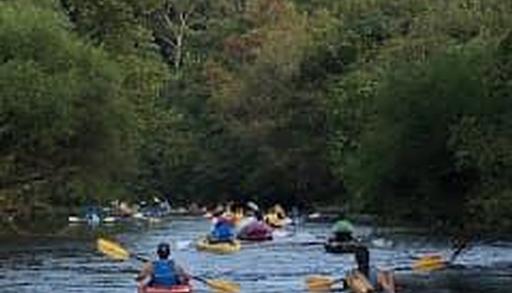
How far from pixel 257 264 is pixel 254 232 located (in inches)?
341

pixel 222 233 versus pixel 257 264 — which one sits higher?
pixel 222 233

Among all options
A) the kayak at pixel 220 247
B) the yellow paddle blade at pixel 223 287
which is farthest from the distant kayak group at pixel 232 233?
the yellow paddle blade at pixel 223 287

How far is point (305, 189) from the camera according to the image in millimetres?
83938

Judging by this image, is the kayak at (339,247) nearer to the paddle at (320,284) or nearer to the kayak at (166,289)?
the paddle at (320,284)

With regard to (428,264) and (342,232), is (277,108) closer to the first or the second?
(342,232)

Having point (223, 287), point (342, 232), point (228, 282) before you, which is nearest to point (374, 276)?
point (223, 287)

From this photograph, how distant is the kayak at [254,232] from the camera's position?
170 feet

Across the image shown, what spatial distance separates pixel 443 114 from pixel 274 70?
A: 30.9 m

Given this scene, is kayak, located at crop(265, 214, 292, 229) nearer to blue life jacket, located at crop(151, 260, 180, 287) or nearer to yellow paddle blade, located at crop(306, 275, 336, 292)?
yellow paddle blade, located at crop(306, 275, 336, 292)

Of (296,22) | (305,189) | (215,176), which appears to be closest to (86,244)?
(305,189)

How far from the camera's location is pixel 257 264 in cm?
4312

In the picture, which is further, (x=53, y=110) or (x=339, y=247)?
(x=53, y=110)

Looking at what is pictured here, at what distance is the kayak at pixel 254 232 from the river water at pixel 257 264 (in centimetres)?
47

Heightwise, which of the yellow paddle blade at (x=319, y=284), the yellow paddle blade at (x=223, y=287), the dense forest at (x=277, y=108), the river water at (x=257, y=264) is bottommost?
the river water at (x=257, y=264)
